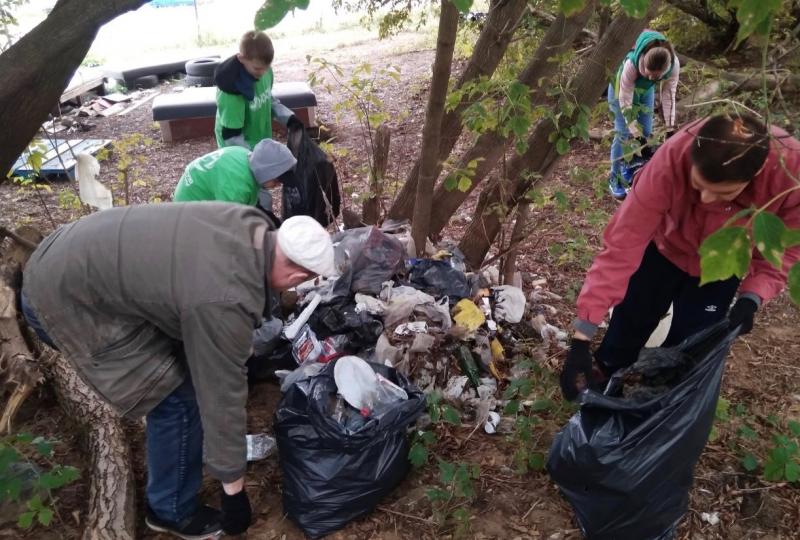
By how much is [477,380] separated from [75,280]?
1.73m

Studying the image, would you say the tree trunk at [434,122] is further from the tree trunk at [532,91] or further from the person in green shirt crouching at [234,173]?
the person in green shirt crouching at [234,173]

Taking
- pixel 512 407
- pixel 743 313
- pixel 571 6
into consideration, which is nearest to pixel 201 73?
pixel 512 407

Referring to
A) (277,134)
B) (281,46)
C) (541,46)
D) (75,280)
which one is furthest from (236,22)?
(75,280)

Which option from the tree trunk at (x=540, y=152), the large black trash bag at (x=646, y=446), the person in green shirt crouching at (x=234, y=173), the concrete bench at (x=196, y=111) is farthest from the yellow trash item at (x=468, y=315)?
the concrete bench at (x=196, y=111)

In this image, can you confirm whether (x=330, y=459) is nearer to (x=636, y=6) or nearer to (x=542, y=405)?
(x=542, y=405)

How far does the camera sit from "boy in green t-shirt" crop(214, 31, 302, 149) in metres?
3.13

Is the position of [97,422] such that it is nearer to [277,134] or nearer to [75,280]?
[75,280]

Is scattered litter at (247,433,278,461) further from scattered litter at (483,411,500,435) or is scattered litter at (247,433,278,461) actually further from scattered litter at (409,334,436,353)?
scattered litter at (483,411,500,435)

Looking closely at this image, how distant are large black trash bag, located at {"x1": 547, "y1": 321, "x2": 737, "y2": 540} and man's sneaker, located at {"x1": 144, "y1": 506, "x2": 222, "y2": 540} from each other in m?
1.23

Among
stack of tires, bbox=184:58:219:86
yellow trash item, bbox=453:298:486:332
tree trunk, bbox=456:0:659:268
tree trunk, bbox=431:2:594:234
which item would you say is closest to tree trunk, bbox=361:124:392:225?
tree trunk, bbox=431:2:594:234

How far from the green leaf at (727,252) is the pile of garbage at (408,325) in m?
1.71

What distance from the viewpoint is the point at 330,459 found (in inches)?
76.2

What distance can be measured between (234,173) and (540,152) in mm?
1549

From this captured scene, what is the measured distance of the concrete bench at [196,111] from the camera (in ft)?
21.6
